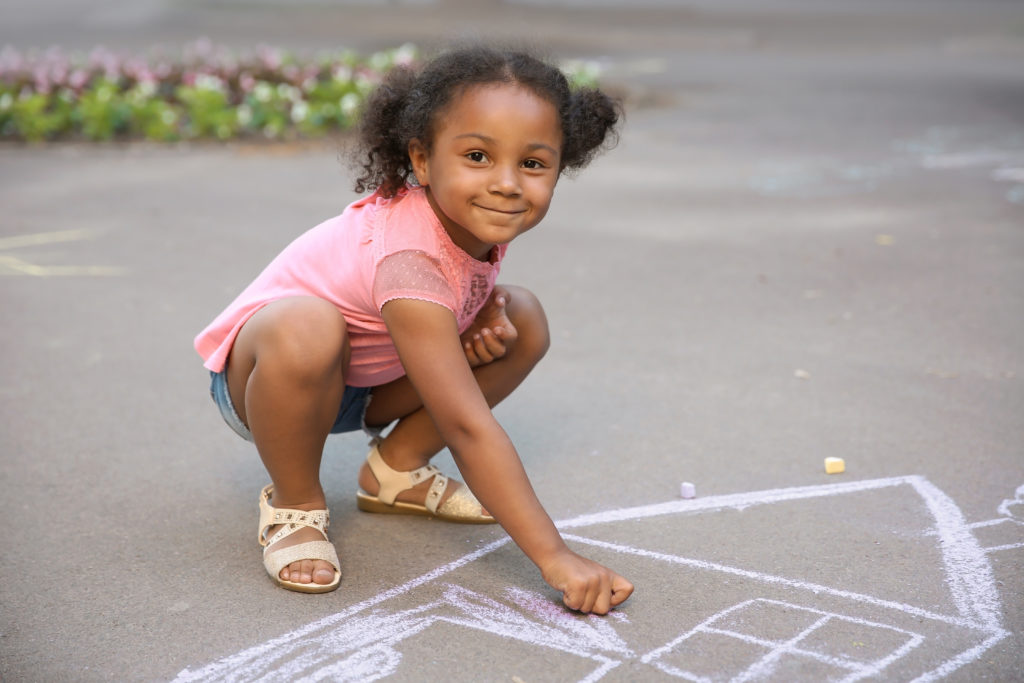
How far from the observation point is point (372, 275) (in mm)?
2365

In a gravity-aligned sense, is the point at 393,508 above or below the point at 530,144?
below

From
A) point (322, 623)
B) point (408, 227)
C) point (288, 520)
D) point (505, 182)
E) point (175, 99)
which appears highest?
point (175, 99)

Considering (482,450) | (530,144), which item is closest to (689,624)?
(482,450)

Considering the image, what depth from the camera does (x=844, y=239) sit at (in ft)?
17.4

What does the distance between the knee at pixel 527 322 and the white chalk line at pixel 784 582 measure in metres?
0.44

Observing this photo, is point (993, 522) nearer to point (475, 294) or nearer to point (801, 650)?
point (801, 650)

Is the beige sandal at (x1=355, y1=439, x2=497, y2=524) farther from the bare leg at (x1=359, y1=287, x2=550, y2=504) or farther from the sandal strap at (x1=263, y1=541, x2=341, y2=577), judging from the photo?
the sandal strap at (x1=263, y1=541, x2=341, y2=577)

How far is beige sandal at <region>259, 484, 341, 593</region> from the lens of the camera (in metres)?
2.40

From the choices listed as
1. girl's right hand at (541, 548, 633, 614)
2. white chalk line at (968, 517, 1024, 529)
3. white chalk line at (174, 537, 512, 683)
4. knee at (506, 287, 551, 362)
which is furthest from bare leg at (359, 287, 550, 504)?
white chalk line at (968, 517, 1024, 529)

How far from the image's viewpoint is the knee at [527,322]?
270 cm

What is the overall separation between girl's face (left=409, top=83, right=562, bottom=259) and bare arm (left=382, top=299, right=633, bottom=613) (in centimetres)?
21

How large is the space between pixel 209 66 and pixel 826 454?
6.92m

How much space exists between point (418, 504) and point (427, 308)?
69 cm

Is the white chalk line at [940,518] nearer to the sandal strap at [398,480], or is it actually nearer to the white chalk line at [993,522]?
the white chalk line at [993,522]
